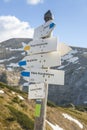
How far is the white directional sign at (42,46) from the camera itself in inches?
518

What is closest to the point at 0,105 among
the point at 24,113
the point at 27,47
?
the point at 24,113

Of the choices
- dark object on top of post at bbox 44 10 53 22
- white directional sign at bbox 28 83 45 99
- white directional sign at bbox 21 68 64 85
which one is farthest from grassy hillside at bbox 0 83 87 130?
dark object on top of post at bbox 44 10 53 22

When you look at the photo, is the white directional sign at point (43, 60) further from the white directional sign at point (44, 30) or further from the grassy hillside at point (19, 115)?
the grassy hillside at point (19, 115)

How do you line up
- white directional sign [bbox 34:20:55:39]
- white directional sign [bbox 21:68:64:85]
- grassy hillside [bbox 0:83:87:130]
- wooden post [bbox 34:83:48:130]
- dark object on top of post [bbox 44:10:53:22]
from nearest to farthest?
wooden post [bbox 34:83:48:130], white directional sign [bbox 21:68:64:85], white directional sign [bbox 34:20:55:39], dark object on top of post [bbox 44:10:53:22], grassy hillside [bbox 0:83:87:130]

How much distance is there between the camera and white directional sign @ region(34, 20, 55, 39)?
1343 centimetres

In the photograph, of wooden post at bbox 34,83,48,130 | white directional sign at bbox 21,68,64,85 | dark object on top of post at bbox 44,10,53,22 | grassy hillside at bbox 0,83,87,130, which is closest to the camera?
wooden post at bbox 34,83,48,130

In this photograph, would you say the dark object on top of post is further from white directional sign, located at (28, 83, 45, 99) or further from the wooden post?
the wooden post

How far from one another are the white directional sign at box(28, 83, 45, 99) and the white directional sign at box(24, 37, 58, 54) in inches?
51.5

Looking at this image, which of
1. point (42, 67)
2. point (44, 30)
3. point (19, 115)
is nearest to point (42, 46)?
point (44, 30)

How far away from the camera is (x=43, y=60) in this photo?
13492 mm

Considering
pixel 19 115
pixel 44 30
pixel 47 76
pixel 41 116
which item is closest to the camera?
pixel 41 116

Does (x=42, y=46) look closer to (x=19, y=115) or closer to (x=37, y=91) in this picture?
(x=37, y=91)

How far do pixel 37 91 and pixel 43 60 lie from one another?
119 cm

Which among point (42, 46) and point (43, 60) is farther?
point (42, 46)
